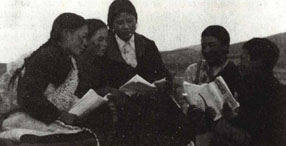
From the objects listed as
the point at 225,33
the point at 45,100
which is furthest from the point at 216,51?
the point at 45,100

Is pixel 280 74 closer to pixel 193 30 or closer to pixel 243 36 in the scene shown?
pixel 243 36

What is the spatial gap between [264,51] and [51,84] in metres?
1.01

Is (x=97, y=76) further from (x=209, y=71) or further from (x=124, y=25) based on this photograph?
(x=209, y=71)

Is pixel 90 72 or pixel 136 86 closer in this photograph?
pixel 136 86

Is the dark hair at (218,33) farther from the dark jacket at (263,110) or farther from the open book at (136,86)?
the open book at (136,86)

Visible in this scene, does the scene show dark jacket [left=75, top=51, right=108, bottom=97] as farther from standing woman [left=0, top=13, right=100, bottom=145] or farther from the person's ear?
the person's ear

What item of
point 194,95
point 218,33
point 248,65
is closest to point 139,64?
point 194,95

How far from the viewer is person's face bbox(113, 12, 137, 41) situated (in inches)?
82.0

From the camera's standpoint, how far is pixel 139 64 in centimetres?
214

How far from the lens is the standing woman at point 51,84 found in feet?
5.85

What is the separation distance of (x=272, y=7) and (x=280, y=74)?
398 millimetres

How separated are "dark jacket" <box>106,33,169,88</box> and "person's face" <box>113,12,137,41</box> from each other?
4 centimetres

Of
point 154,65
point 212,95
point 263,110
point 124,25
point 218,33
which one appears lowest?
point 263,110

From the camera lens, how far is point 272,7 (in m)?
2.30
